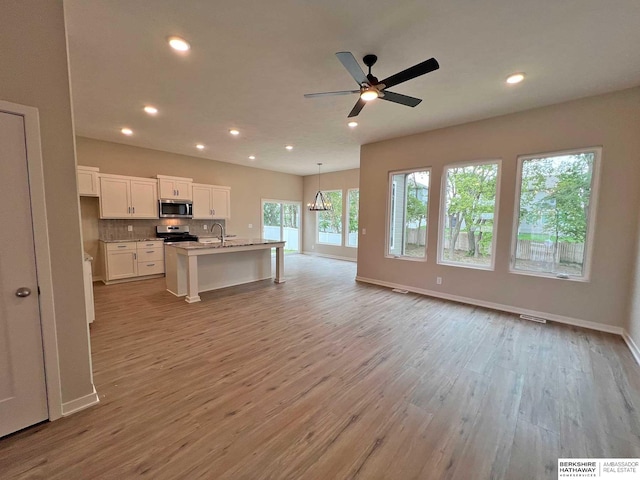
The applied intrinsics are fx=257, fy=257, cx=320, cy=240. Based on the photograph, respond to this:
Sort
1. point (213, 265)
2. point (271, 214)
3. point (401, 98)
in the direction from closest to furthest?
point (401, 98), point (213, 265), point (271, 214)

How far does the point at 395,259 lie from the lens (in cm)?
545

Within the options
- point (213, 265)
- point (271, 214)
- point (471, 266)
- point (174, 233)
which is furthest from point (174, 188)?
point (471, 266)

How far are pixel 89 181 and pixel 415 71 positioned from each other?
6.21m

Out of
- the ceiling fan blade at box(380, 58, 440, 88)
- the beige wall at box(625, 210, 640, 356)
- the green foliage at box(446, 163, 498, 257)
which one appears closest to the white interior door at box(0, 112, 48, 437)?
the ceiling fan blade at box(380, 58, 440, 88)

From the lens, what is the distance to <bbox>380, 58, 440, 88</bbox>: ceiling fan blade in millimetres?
2117

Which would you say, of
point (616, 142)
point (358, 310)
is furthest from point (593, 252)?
point (358, 310)

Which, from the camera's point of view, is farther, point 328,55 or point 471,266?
point 471,266

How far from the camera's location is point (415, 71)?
2.26m

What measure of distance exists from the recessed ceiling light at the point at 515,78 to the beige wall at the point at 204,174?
694 cm

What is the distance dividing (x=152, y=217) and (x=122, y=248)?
0.95 metres

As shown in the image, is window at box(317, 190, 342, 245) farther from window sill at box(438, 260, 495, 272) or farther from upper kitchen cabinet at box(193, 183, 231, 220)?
window sill at box(438, 260, 495, 272)

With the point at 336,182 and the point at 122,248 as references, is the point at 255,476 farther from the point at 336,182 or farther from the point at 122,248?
the point at 336,182

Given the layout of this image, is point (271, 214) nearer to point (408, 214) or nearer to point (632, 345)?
point (408, 214)

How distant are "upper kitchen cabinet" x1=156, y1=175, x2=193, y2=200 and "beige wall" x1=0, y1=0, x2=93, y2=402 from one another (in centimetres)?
477
